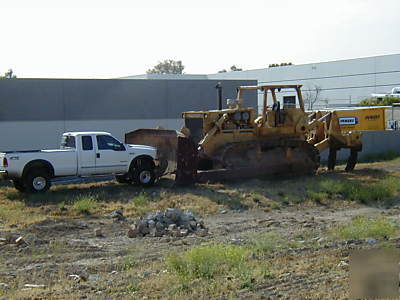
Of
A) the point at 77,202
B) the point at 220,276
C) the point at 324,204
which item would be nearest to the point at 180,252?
the point at 220,276

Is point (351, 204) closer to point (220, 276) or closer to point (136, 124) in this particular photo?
point (220, 276)

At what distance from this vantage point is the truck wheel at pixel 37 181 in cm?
1992

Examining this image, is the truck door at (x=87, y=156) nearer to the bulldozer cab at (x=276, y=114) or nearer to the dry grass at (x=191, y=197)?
the dry grass at (x=191, y=197)

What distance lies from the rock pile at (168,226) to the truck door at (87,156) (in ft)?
21.4

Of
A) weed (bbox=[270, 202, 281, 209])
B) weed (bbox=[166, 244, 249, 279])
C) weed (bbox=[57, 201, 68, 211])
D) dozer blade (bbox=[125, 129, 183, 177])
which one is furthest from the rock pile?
dozer blade (bbox=[125, 129, 183, 177])

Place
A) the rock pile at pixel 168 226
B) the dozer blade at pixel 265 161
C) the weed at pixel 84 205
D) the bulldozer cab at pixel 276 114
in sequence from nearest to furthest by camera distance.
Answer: the rock pile at pixel 168 226 → the weed at pixel 84 205 → the dozer blade at pixel 265 161 → the bulldozer cab at pixel 276 114

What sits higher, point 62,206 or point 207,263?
point 207,263

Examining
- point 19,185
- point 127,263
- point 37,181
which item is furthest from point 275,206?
point 127,263

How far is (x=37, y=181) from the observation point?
20.0m

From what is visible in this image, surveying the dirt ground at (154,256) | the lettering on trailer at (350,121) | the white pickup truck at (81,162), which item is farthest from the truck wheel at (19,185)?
the lettering on trailer at (350,121)

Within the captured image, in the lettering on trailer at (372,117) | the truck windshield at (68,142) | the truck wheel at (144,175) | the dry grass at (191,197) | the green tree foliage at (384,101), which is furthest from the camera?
the green tree foliage at (384,101)

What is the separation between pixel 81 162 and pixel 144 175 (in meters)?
2.23

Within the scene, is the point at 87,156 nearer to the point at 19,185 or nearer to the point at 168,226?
the point at 19,185

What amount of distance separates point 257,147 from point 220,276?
1403cm
